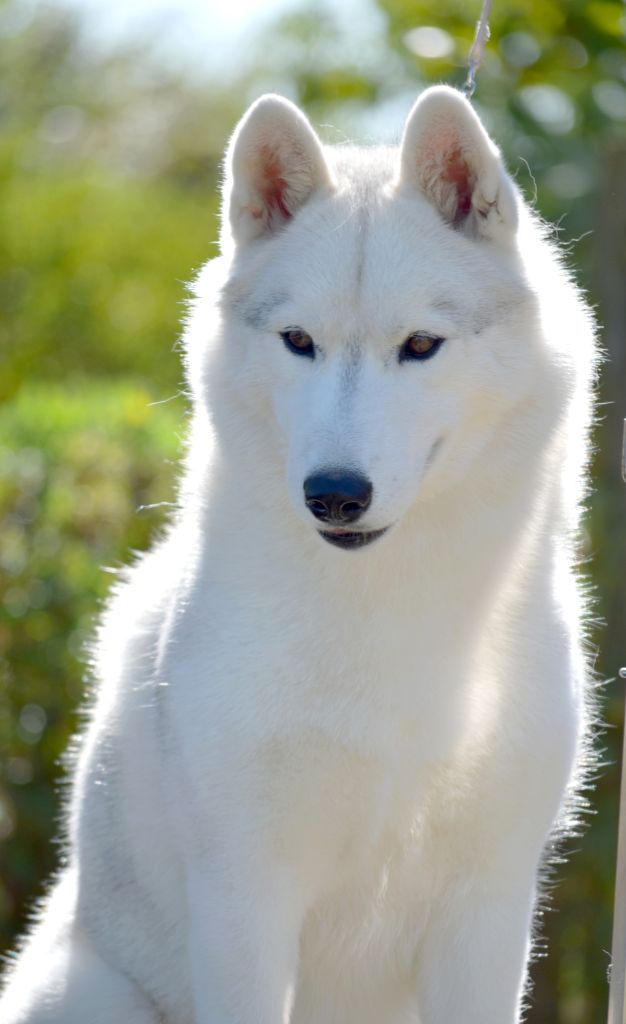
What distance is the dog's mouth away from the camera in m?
2.75

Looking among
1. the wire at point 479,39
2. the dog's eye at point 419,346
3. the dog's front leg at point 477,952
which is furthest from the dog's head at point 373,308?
the dog's front leg at point 477,952

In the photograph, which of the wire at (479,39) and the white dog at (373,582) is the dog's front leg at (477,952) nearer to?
the white dog at (373,582)

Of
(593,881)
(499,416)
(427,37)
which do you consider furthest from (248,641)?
(593,881)

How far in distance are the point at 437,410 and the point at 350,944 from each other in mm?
1235

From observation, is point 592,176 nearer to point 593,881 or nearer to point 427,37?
point 427,37

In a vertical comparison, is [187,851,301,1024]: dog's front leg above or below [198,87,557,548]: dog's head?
below

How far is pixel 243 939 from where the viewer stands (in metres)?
2.95

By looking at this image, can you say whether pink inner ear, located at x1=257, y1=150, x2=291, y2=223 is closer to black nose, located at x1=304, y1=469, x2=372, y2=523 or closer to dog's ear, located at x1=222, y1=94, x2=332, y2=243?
dog's ear, located at x1=222, y1=94, x2=332, y2=243

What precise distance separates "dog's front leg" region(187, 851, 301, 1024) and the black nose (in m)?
0.77

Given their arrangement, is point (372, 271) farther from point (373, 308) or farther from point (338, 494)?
point (338, 494)

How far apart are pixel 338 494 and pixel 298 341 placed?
1.30 feet

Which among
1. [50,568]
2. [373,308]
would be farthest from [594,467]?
[373,308]

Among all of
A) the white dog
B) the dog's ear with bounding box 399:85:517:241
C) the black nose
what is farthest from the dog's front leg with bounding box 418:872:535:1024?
the dog's ear with bounding box 399:85:517:241

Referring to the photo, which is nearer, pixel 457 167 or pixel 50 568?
pixel 457 167
